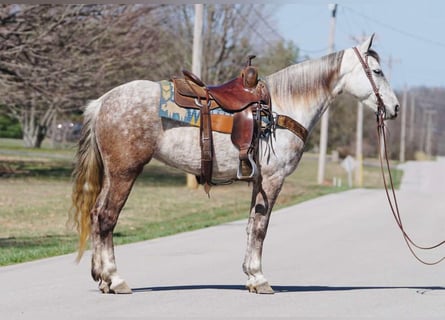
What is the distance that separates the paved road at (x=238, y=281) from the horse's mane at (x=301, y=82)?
1.99 meters

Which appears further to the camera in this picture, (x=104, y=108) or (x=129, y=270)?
(x=129, y=270)

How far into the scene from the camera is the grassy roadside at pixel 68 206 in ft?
56.7

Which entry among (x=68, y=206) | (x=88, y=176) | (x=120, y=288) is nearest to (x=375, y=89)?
(x=88, y=176)

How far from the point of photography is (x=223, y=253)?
14.4 meters

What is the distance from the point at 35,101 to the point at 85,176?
24.9 m

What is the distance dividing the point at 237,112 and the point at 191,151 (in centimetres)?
60

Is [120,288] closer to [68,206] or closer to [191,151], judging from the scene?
[191,151]

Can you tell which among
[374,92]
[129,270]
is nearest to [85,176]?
[129,270]

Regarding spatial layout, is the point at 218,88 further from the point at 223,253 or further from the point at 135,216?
the point at 135,216

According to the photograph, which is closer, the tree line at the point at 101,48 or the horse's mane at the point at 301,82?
the horse's mane at the point at 301,82

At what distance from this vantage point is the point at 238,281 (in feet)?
36.2

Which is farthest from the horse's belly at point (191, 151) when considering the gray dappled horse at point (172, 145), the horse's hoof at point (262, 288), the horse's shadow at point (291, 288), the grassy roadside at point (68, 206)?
the grassy roadside at point (68, 206)

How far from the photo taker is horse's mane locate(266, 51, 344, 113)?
1028 cm

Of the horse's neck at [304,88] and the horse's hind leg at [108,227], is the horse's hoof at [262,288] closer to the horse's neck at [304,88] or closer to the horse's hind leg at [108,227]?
the horse's hind leg at [108,227]
